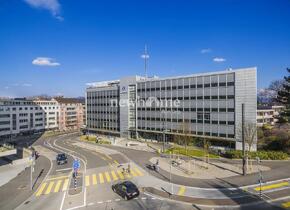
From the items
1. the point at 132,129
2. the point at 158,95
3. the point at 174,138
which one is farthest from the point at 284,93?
the point at 132,129

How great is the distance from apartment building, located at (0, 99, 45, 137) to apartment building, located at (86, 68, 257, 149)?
34.9m

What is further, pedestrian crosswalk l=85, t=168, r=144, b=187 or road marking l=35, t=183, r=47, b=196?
pedestrian crosswalk l=85, t=168, r=144, b=187

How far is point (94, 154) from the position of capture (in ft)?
177

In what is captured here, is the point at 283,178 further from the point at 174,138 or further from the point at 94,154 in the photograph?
the point at 94,154

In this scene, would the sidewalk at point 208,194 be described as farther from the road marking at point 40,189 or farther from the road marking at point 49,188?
the road marking at point 40,189

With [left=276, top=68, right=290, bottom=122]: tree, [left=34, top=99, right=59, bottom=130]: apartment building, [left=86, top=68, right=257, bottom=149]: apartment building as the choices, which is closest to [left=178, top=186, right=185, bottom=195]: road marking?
[left=86, top=68, right=257, bottom=149]: apartment building

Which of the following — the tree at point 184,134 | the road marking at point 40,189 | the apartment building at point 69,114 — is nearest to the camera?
the road marking at point 40,189

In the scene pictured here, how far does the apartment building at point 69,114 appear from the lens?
123294 millimetres

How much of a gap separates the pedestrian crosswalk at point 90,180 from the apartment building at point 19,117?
246ft

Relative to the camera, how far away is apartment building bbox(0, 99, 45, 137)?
94.9 metres

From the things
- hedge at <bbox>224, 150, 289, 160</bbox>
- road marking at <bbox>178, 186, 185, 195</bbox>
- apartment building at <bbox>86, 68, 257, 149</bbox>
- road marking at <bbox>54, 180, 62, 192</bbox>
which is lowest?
road marking at <bbox>54, 180, 62, 192</bbox>

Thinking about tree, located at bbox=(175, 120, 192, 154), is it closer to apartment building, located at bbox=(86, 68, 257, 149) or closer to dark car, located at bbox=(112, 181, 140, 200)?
apartment building, located at bbox=(86, 68, 257, 149)

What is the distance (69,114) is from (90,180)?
330 feet

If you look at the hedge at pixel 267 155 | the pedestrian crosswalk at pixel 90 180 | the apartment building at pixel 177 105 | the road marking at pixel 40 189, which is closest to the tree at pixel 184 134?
the apartment building at pixel 177 105
